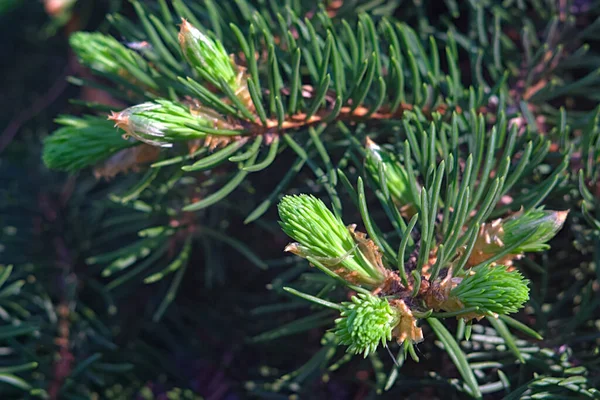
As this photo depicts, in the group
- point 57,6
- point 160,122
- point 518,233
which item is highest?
point 57,6

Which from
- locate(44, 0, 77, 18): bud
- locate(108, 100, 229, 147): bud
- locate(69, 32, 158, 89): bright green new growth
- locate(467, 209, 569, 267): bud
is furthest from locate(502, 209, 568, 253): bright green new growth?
locate(44, 0, 77, 18): bud

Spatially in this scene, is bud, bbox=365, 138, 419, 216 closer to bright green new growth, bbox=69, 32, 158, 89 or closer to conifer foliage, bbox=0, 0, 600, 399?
conifer foliage, bbox=0, 0, 600, 399

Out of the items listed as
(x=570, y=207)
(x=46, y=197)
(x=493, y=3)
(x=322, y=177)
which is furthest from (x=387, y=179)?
(x=46, y=197)

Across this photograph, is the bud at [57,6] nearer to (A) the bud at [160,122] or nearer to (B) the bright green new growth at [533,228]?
(A) the bud at [160,122]

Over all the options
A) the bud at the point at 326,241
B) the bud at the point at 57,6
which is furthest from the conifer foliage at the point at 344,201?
the bud at the point at 57,6

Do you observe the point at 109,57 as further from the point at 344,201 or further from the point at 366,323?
the point at 366,323

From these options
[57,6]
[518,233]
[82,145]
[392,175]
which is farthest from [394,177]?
[57,6]
